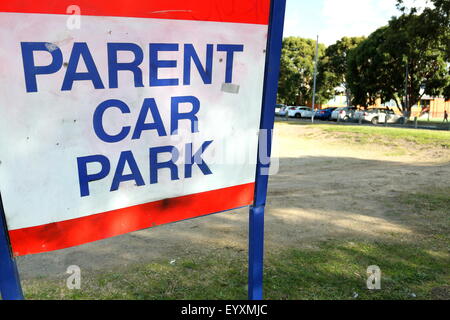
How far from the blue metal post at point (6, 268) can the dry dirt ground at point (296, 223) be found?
7.63 ft

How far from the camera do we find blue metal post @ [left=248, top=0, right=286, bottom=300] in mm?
2061

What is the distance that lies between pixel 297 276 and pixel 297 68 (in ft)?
147

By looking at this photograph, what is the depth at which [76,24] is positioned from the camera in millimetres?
1590

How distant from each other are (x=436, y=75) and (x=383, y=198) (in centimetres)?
2827

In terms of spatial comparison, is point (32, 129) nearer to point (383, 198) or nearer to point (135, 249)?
point (135, 249)

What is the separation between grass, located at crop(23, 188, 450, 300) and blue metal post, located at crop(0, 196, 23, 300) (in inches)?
68.7

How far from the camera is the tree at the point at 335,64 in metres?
40.2

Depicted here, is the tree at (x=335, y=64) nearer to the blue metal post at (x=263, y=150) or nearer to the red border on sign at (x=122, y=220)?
the blue metal post at (x=263, y=150)

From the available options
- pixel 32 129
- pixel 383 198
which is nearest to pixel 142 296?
pixel 32 129
